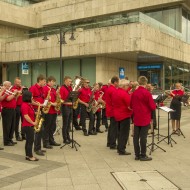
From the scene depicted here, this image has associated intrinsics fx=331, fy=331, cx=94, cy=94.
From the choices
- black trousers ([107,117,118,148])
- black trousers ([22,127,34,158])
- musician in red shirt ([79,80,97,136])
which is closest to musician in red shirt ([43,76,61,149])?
black trousers ([22,127,34,158])

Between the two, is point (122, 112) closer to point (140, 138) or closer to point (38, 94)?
point (140, 138)

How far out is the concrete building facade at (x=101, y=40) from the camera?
80.6ft

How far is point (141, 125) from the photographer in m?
8.09

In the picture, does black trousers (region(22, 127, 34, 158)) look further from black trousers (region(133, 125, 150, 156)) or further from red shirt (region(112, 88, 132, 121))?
black trousers (region(133, 125, 150, 156))

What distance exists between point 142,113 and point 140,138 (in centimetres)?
64

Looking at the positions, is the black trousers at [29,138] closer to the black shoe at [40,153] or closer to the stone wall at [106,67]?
the black shoe at [40,153]

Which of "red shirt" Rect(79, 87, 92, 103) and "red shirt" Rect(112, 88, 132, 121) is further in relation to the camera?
"red shirt" Rect(79, 87, 92, 103)

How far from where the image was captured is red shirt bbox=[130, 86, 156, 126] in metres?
8.00

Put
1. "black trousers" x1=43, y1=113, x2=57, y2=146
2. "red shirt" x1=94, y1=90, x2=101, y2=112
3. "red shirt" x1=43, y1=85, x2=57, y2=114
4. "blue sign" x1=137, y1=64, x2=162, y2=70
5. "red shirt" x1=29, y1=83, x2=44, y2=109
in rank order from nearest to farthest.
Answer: "red shirt" x1=29, y1=83, x2=44, y2=109
"red shirt" x1=43, y1=85, x2=57, y2=114
"black trousers" x1=43, y1=113, x2=57, y2=146
"red shirt" x1=94, y1=90, x2=101, y2=112
"blue sign" x1=137, y1=64, x2=162, y2=70

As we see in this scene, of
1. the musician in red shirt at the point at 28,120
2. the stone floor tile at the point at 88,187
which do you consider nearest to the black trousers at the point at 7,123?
the musician in red shirt at the point at 28,120

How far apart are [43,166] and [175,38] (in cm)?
2353

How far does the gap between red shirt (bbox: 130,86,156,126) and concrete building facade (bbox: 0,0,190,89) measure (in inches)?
610

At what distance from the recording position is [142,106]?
8062 mm

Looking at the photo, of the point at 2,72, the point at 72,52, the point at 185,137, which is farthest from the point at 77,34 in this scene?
the point at 185,137
